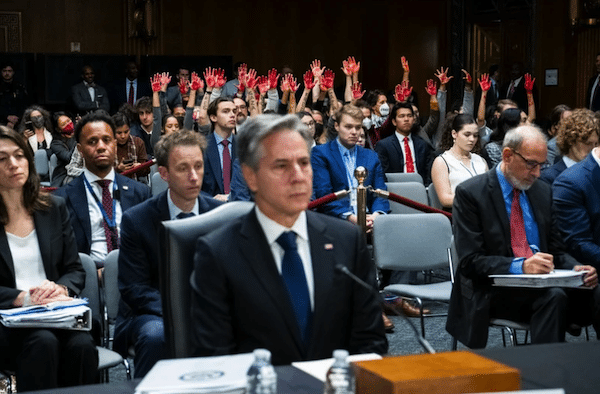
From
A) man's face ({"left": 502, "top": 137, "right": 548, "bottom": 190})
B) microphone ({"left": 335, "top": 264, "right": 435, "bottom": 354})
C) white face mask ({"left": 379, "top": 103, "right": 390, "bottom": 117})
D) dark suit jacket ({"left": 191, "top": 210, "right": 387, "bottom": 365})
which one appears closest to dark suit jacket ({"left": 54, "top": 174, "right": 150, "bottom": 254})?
man's face ({"left": 502, "top": 137, "right": 548, "bottom": 190})

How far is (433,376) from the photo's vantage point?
65.1 inches

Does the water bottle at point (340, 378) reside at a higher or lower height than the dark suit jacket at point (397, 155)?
lower

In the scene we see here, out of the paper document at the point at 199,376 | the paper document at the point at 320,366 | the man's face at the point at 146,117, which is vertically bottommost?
the paper document at the point at 320,366

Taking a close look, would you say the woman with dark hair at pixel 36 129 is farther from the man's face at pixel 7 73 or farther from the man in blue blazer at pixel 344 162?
the man in blue blazer at pixel 344 162

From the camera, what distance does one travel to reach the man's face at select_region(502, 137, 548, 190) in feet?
12.9

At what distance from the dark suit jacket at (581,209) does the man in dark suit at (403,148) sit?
351cm

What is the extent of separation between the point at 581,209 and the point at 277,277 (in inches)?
99.2

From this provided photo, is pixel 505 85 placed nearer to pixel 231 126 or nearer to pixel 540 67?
pixel 540 67

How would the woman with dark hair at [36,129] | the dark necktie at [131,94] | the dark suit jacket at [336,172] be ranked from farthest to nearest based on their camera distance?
the dark necktie at [131,94] → the woman with dark hair at [36,129] → the dark suit jacket at [336,172]

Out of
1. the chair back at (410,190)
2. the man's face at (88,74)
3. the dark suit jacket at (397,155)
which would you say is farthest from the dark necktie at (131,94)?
the chair back at (410,190)

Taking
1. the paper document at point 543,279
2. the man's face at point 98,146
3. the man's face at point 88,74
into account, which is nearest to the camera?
the paper document at point 543,279

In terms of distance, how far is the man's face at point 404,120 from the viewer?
7.85m

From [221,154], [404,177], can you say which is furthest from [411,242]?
[404,177]

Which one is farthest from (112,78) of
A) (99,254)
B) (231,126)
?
(99,254)
